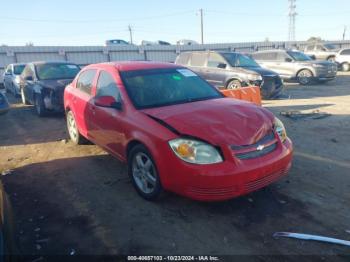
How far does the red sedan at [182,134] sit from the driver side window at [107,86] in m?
0.02

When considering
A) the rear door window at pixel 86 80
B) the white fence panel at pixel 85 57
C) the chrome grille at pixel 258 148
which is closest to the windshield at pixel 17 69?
the white fence panel at pixel 85 57

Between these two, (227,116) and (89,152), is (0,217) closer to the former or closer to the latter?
(227,116)

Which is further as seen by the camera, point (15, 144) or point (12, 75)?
point (12, 75)

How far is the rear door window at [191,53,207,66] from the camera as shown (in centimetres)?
1202

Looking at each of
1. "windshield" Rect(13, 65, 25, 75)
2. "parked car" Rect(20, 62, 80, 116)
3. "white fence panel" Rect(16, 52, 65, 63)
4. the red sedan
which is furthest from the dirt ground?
"white fence panel" Rect(16, 52, 65, 63)

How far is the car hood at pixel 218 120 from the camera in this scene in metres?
3.35

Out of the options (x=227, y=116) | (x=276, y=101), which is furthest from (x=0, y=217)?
(x=276, y=101)

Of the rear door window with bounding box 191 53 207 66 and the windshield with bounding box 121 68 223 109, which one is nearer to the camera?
the windshield with bounding box 121 68 223 109

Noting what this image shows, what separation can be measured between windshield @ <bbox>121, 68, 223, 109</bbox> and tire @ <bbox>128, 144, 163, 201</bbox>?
0.64 metres

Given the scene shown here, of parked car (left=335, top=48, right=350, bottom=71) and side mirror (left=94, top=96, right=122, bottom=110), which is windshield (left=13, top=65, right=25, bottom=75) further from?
parked car (left=335, top=48, right=350, bottom=71)

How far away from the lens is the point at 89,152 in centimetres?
588

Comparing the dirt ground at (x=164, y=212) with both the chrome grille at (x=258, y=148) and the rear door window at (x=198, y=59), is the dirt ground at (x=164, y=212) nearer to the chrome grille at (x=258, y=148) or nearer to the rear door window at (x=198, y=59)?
the chrome grille at (x=258, y=148)

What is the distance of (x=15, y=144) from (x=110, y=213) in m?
4.31

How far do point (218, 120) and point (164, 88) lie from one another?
1194 millimetres
